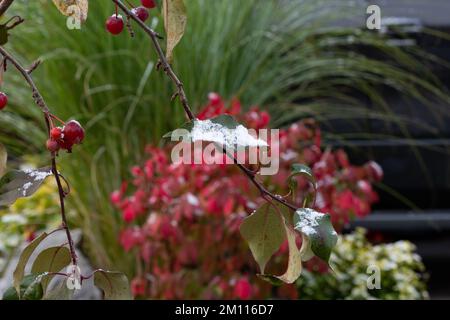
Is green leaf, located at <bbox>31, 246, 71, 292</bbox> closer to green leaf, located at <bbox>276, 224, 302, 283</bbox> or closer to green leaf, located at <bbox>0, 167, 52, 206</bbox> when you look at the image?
green leaf, located at <bbox>0, 167, 52, 206</bbox>

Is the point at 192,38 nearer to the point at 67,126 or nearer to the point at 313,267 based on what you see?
the point at 313,267

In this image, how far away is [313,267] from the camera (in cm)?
209

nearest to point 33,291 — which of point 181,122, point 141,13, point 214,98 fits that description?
point 141,13

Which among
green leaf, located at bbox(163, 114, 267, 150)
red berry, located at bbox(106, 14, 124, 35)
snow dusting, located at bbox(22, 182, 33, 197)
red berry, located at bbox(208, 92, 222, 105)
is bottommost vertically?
snow dusting, located at bbox(22, 182, 33, 197)

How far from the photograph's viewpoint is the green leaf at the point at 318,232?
49cm

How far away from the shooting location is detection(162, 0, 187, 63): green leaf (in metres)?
0.54

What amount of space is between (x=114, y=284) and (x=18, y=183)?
12 centimetres

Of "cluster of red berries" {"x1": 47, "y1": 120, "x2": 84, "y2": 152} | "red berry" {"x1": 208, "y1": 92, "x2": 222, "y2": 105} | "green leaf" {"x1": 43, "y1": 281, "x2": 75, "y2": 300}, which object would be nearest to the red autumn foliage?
"red berry" {"x1": 208, "y1": 92, "x2": 222, "y2": 105}

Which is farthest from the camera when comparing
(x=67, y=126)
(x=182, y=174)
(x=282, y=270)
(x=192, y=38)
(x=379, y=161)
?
(x=379, y=161)

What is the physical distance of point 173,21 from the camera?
54 centimetres

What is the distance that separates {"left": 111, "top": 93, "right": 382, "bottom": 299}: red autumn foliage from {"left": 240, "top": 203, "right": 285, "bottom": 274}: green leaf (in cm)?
119

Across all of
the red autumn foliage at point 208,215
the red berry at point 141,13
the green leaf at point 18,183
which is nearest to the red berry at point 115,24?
the red berry at point 141,13
